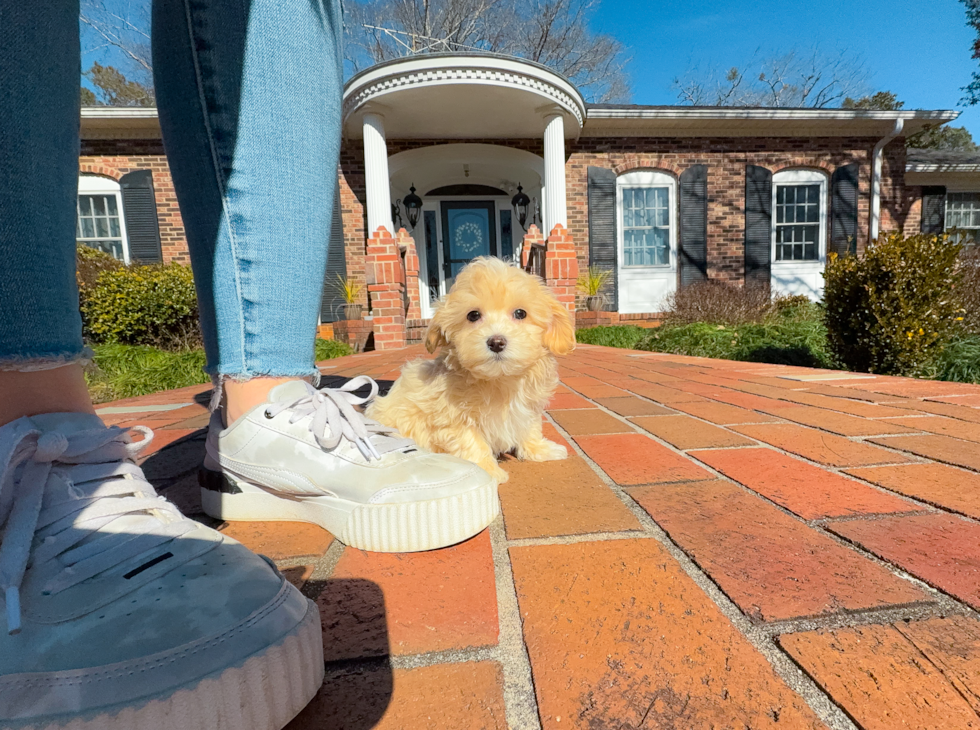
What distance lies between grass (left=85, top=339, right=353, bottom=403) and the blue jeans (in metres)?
3.68

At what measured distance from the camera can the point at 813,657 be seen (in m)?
0.71

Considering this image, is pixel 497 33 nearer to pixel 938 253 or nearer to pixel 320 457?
pixel 938 253

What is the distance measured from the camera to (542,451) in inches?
71.4

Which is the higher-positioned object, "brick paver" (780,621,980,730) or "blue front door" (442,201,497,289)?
"blue front door" (442,201,497,289)

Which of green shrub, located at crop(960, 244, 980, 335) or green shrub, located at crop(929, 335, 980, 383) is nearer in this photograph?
green shrub, located at crop(929, 335, 980, 383)

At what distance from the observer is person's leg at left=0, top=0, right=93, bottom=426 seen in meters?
0.77

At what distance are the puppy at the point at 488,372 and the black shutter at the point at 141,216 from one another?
11.2 meters

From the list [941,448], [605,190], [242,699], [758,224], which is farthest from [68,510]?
[758,224]

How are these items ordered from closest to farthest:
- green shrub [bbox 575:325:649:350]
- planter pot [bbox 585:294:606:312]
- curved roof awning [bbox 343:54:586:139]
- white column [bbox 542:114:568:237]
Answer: curved roof awning [bbox 343:54:586:139] < green shrub [bbox 575:325:649:350] < white column [bbox 542:114:568:237] < planter pot [bbox 585:294:606:312]

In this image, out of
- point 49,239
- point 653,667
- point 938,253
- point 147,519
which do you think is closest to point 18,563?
point 147,519

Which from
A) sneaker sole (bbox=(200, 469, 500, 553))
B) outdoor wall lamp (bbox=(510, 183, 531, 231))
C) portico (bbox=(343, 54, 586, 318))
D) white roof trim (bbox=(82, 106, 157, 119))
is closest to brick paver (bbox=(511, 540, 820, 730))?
sneaker sole (bbox=(200, 469, 500, 553))

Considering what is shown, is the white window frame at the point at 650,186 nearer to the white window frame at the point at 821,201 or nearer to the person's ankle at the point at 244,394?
the white window frame at the point at 821,201

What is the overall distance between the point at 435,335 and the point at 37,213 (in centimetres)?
114

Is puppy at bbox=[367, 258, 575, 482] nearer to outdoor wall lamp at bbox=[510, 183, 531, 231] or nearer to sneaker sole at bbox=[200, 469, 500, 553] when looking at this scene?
sneaker sole at bbox=[200, 469, 500, 553]
